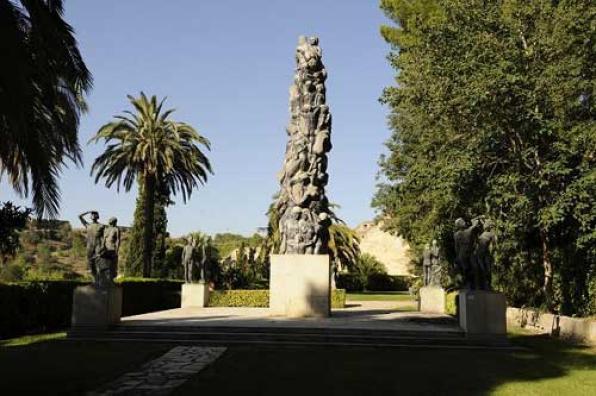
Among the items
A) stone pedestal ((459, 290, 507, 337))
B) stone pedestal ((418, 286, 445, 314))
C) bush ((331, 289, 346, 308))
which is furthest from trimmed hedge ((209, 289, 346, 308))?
stone pedestal ((459, 290, 507, 337))

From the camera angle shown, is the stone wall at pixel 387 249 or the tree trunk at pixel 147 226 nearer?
the tree trunk at pixel 147 226

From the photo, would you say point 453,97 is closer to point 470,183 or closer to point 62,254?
point 470,183

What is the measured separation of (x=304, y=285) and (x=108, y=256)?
5.34m

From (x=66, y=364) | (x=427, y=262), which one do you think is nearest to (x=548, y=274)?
(x=427, y=262)

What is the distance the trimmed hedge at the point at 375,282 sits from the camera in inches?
2090

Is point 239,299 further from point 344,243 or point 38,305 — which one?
point 344,243

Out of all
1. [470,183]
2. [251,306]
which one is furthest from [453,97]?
[251,306]

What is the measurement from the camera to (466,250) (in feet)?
43.8

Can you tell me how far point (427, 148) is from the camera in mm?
19719

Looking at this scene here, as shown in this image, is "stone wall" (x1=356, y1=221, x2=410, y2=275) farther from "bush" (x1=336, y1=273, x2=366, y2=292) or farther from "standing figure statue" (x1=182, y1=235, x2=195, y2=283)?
"standing figure statue" (x1=182, y1=235, x2=195, y2=283)

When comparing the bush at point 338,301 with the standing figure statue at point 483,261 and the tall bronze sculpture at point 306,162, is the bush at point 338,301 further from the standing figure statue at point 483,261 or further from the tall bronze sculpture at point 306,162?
the standing figure statue at point 483,261

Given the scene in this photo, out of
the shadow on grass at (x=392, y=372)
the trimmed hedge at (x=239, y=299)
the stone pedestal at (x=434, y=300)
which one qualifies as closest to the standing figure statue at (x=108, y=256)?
the shadow on grass at (x=392, y=372)

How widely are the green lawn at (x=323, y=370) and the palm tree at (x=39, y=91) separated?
268cm

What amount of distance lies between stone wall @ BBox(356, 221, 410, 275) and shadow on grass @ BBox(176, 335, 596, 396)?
56.9 meters
